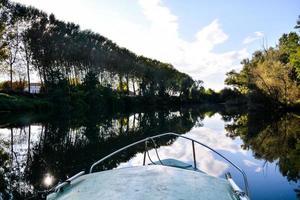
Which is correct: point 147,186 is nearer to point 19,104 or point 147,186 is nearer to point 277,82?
point 19,104

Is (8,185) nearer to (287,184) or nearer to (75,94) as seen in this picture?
(287,184)

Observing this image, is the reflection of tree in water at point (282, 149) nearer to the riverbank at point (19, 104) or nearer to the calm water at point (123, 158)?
the calm water at point (123, 158)

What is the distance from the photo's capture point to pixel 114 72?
6306cm

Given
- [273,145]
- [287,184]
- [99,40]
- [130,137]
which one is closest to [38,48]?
[99,40]

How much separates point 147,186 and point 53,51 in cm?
4476

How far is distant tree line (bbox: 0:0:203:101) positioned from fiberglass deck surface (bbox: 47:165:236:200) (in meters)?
37.7

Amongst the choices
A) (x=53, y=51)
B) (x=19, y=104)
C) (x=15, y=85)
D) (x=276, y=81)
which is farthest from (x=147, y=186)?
(x=15, y=85)

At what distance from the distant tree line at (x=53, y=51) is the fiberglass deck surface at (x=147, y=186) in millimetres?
37734

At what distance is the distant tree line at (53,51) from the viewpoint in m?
40.1

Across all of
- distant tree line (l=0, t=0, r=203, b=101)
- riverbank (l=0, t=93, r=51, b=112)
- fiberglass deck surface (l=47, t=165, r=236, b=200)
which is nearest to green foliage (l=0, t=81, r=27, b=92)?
distant tree line (l=0, t=0, r=203, b=101)

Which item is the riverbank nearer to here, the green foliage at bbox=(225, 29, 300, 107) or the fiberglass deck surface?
the green foliage at bbox=(225, 29, 300, 107)

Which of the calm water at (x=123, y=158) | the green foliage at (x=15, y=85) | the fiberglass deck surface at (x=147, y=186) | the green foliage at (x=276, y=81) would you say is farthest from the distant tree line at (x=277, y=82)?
the fiberglass deck surface at (x=147, y=186)

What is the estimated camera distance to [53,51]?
4541 cm

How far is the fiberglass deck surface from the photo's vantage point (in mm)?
3658
